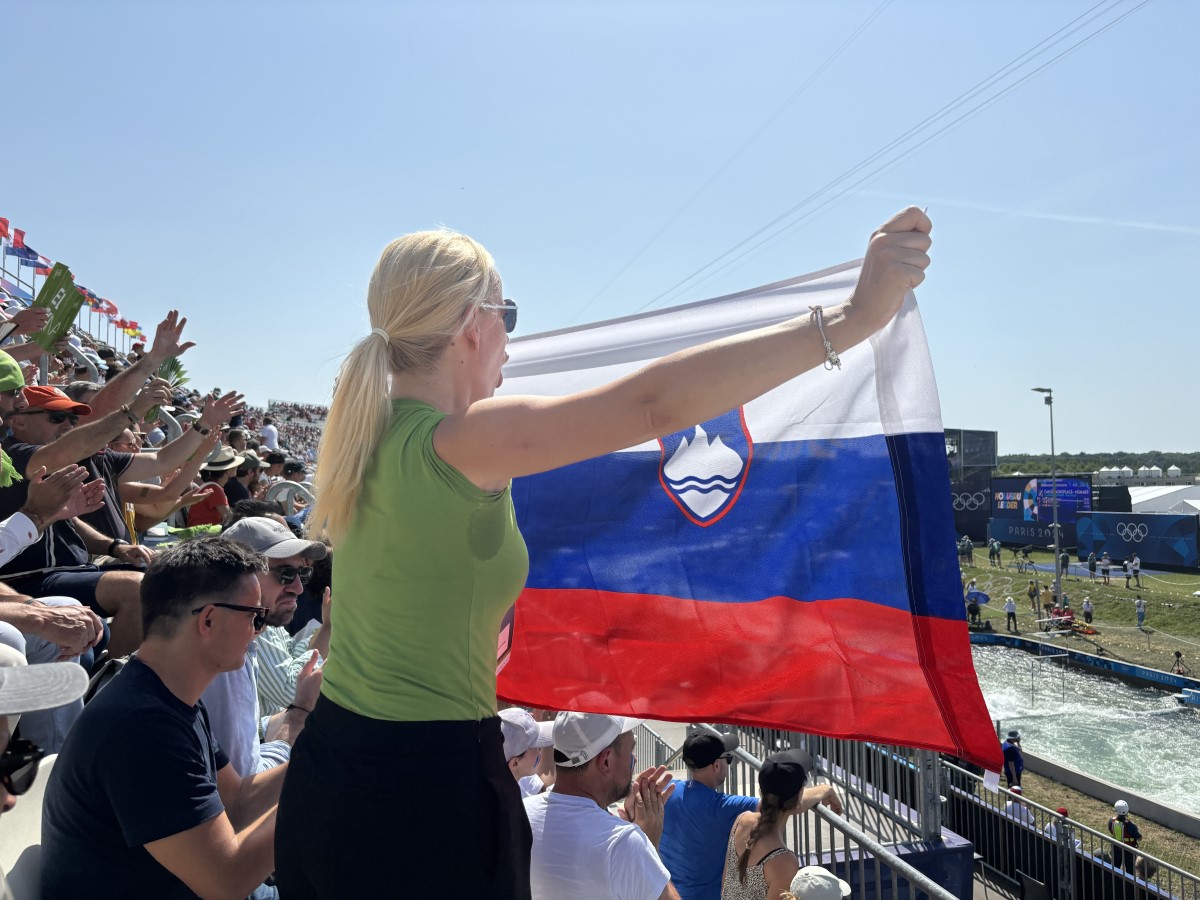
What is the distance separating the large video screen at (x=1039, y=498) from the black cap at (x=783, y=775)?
56.2m

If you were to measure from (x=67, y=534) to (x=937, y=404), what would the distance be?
4.33 m

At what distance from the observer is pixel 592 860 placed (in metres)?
3.07

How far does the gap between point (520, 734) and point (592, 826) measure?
73 cm

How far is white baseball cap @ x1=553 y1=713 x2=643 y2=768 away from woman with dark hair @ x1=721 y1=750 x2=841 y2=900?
142 centimetres

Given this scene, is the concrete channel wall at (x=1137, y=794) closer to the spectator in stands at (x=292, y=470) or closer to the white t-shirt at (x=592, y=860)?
the spectator in stands at (x=292, y=470)

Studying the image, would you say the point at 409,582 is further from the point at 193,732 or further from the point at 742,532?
the point at 742,532

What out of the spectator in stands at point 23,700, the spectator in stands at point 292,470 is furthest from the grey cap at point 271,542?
the spectator in stands at point 292,470

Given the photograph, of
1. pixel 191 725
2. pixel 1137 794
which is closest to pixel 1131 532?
pixel 1137 794

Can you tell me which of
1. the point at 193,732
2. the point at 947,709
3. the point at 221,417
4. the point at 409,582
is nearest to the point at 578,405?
the point at 409,582

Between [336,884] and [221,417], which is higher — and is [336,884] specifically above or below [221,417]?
below

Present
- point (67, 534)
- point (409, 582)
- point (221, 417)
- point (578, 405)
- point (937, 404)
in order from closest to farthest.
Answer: point (578, 405)
point (409, 582)
point (937, 404)
point (67, 534)
point (221, 417)

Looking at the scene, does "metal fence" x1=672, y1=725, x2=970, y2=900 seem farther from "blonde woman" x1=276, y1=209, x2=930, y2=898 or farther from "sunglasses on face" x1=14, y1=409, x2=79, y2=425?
"sunglasses on face" x1=14, y1=409, x2=79, y2=425

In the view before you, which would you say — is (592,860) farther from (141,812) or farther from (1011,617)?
(1011,617)

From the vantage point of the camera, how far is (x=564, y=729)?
11.3 ft
